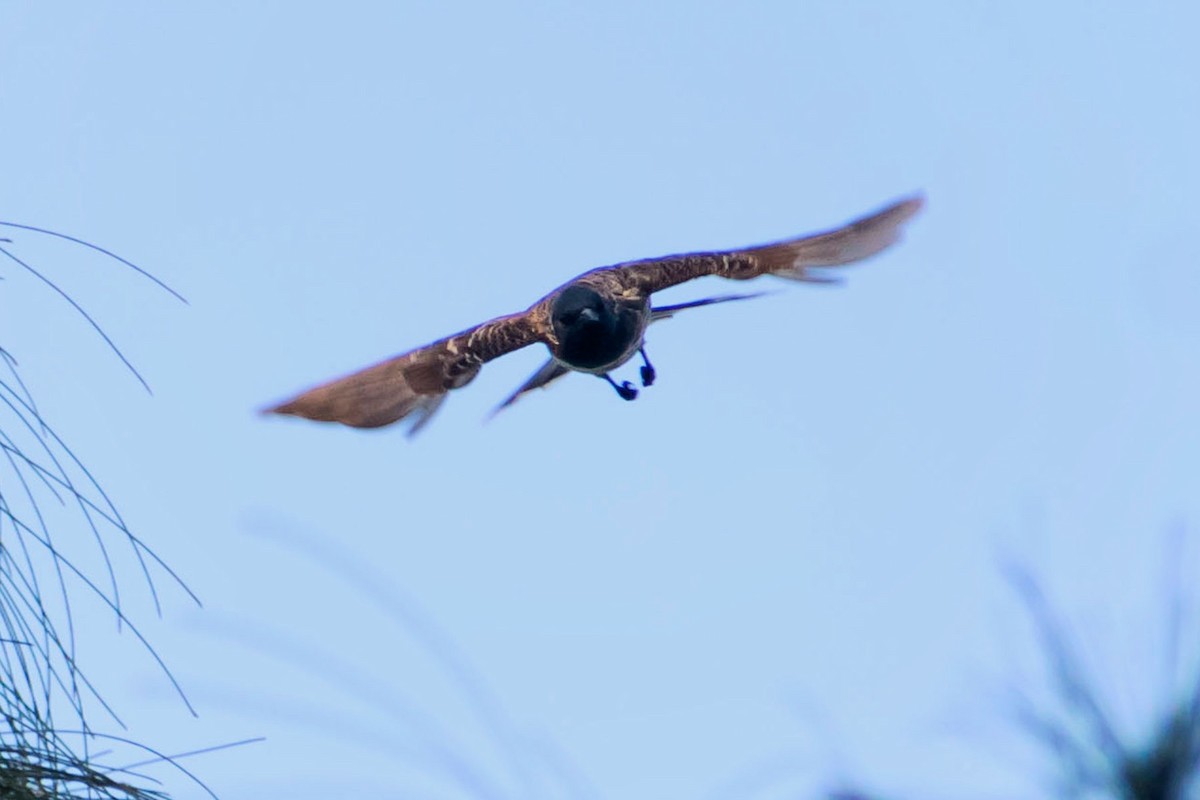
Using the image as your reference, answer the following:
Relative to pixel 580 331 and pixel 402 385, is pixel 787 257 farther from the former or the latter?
pixel 402 385

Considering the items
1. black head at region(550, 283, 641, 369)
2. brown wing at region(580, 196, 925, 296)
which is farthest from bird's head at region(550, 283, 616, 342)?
brown wing at region(580, 196, 925, 296)

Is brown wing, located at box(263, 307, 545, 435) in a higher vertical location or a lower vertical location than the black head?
higher

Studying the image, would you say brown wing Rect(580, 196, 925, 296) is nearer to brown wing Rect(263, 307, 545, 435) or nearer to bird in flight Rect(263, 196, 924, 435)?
bird in flight Rect(263, 196, 924, 435)

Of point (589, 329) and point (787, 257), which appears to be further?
point (787, 257)

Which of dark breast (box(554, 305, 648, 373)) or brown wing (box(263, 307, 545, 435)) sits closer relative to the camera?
dark breast (box(554, 305, 648, 373))

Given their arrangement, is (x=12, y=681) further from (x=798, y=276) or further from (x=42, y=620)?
(x=798, y=276)

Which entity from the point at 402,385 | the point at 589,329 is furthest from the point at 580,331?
the point at 402,385

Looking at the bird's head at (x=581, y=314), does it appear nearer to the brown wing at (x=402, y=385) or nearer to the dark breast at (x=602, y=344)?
the dark breast at (x=602, y=344)
